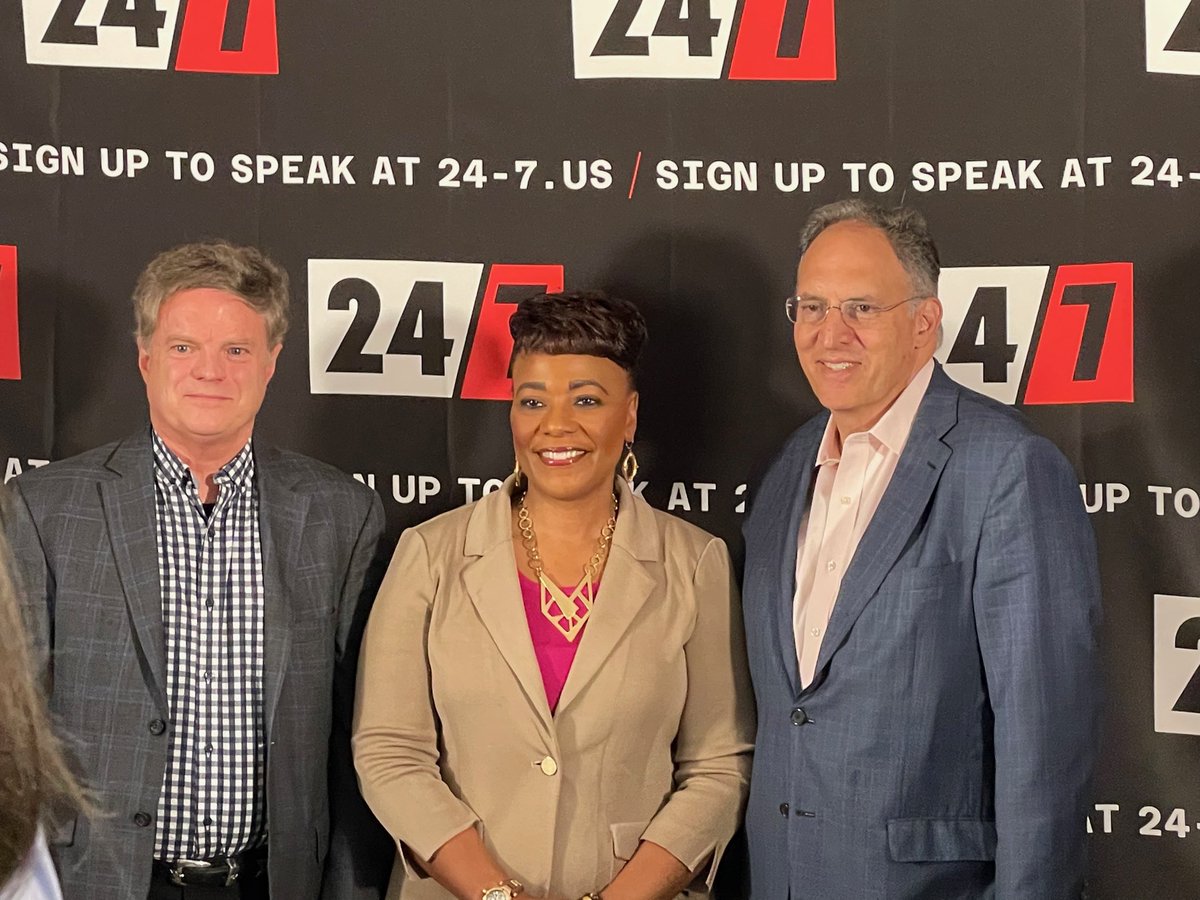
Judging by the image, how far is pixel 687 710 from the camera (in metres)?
3.07

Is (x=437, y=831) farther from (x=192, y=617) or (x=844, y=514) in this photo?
(x=844, y=514)

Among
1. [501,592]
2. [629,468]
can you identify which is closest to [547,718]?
[501,592]

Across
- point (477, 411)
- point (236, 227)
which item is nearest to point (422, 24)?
point (236, 227)

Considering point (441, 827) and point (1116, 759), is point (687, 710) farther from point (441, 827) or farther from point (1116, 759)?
point (1116, 759)

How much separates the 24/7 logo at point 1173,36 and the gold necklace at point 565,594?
154 cm

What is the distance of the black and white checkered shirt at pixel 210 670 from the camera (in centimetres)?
295

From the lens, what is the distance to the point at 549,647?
9.89 feet

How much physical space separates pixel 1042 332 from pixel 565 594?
1.21 m

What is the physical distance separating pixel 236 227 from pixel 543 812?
1.49 meters

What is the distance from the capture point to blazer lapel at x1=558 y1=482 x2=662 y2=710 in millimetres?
2959

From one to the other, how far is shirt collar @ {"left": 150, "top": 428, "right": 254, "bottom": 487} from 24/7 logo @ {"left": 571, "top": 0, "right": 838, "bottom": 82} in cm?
116

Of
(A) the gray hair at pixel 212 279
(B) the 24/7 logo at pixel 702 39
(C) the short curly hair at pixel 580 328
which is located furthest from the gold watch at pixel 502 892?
(B) the 24/7 logo at pixel 702 39

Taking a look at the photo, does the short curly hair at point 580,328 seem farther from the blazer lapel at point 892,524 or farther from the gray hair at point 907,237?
the blazer lapel at point 892,524

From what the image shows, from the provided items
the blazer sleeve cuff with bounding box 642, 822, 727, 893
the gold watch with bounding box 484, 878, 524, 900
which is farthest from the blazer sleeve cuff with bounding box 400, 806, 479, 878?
the blazer sleeve cuff with bounding box 642, 822, 727, 893
